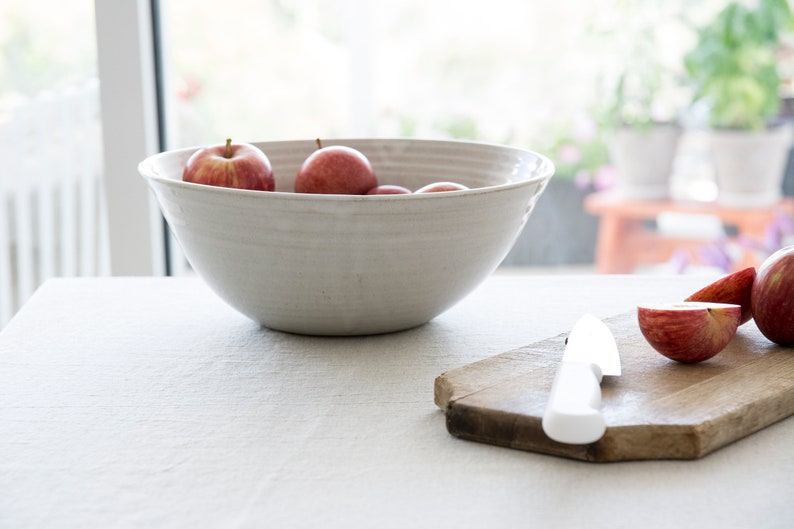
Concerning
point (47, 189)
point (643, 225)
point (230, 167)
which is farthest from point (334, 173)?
point (643, 225)

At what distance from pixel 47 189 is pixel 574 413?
6.27 feet

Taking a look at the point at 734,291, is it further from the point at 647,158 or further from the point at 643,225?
the point at 643,225

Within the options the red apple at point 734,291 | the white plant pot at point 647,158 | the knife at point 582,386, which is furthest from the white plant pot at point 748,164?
the knife at point 582,386

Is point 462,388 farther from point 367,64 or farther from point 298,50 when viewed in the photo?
point 298,50

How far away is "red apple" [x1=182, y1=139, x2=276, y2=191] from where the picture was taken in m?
0.93

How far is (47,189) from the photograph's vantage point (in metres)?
A: 2.24

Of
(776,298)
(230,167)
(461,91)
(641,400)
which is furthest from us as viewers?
(461,91)

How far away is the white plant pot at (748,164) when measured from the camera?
275 centimetres

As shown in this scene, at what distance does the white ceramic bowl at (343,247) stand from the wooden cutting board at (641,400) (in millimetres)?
108

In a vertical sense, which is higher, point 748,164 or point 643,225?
point 748,164

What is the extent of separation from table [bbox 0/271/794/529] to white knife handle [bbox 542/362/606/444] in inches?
1.7

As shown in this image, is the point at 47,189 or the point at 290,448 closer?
the point at 290,448

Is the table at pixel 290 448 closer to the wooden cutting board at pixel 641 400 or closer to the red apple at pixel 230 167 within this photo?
the wooden cutting board at pixel 641 400

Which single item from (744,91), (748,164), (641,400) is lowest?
(748,164)
